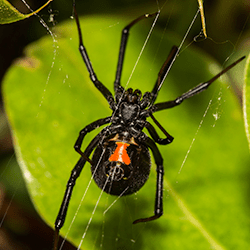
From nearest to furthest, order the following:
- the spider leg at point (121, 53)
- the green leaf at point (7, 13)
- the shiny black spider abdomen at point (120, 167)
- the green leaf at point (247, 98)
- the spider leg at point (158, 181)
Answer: the green leaf at point (7, 13), the green leaf at point (247, 98), the shiny black spider abdomen at point (120, 167), the spider leg at point (158, 181), the spider leg at point (121, 53)

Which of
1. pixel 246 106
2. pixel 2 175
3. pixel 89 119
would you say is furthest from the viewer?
pixel 2 175

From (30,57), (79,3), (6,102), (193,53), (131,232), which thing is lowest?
(131,232)

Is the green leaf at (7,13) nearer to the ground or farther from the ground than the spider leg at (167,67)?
nearer to the ground

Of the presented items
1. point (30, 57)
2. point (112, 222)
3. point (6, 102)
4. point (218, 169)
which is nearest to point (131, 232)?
point (112, 222)

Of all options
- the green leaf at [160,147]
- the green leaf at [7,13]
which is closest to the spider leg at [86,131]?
the green leaf at [160,147]

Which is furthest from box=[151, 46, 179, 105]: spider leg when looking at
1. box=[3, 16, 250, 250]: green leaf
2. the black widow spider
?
box=[3, 16, 250, 250]: green leaf

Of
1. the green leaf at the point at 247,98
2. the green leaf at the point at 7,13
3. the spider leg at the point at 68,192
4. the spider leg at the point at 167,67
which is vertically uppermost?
the spider leg at the point at 167,67

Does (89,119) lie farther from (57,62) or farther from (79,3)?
(79,3)

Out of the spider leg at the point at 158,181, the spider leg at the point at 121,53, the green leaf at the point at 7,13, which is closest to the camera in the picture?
the green leaf at the point at 7,13

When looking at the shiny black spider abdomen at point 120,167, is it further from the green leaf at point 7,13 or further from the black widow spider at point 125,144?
the green leaf at point 7,13
